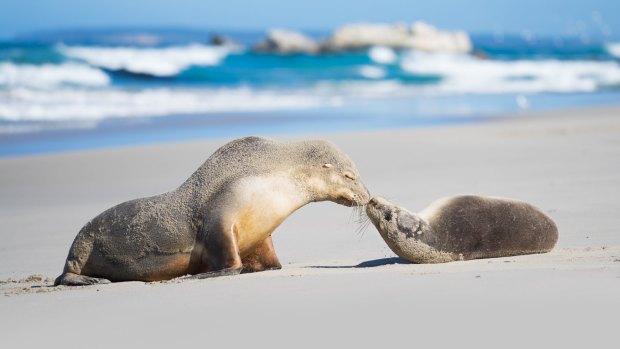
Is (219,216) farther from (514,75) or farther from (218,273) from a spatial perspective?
(514,75)

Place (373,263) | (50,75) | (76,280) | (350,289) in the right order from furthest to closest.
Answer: (50,75)
(373,263)
(76,280)
(350,289)

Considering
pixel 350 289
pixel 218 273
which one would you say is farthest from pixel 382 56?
pixel 350 289

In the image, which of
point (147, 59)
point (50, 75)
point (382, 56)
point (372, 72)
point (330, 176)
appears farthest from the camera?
point (382, 56)

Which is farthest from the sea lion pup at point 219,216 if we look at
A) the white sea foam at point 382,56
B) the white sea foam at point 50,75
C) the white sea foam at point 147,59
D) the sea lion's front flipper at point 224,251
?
the white sea foam at point 382,56

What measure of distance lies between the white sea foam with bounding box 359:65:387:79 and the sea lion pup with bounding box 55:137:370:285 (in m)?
34.9

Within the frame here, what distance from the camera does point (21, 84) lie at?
29.2m

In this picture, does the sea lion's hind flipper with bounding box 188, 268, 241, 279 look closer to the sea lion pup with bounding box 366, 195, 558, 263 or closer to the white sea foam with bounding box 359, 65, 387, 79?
the sea lion pup with bounding box 366, 195, 558, 263

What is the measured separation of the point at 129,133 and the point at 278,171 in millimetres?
11815

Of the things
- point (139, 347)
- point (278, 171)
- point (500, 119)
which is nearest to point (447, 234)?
point (278, 171)

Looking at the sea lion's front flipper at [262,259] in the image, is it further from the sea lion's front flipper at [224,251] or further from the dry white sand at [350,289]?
the sea lion's front flipper at [224,251]

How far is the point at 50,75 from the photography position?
33.2 metres

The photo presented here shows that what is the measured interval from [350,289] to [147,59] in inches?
1573

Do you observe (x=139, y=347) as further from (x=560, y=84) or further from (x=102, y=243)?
(x=560, y=84)

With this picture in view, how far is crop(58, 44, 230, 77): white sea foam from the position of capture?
3972 cm
